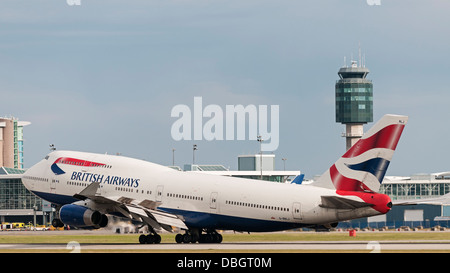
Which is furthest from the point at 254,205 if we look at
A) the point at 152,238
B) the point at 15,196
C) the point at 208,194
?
the point at 15,196

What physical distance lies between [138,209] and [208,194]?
516 centimetres

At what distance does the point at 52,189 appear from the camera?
68.6m

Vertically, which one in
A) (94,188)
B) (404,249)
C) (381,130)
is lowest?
(404,249)

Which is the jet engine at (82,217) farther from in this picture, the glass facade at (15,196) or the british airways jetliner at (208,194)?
the glass facade at (15,196)

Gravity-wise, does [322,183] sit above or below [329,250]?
above

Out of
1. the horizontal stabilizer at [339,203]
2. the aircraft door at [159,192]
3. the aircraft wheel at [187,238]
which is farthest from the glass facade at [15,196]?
the horizontal stabilizer at [339,203]

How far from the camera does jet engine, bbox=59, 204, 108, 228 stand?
6150 centimetres

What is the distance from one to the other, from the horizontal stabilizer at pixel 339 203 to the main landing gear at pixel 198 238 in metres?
10.1

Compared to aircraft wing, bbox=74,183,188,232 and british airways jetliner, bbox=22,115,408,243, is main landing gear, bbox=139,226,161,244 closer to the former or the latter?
british airways jetliner, bbox=22,115,408,243

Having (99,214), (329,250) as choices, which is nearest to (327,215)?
(329,250)

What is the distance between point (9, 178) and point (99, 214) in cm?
12385

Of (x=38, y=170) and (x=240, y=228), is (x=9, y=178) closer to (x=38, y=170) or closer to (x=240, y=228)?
Result: (x=38, y=170)

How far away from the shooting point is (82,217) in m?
61.5

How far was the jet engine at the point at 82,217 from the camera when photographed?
61.5 metres
